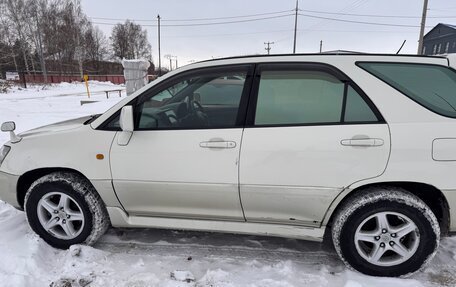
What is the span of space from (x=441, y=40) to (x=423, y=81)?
5639 centimetres

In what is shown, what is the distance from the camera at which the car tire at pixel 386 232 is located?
227 centimetres

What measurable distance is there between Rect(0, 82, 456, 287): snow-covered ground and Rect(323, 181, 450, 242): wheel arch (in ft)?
1.51

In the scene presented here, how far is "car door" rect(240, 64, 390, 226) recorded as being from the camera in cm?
224

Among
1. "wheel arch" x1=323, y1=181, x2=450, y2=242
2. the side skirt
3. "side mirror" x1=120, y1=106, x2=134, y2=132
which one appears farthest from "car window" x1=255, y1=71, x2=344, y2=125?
"side mirror" x1=120, y1=106, x2=134, y2=132

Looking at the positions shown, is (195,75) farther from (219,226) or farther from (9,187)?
(9,187)

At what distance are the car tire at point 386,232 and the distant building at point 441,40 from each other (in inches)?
1969

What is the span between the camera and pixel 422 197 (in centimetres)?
243

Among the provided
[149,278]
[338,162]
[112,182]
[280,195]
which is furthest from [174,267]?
[338,162]

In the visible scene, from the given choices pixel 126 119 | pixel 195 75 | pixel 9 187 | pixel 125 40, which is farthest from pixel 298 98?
pixel 125 40

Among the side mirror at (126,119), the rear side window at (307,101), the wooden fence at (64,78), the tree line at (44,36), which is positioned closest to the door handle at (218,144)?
the rear side window at (307,101)

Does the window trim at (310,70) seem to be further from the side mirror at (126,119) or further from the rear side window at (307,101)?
the side mirror at (126,119)

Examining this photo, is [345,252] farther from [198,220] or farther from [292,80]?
[292,80]

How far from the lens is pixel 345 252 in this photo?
2426 mm

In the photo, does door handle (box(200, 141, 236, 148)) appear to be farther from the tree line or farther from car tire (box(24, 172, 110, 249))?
the tree line
